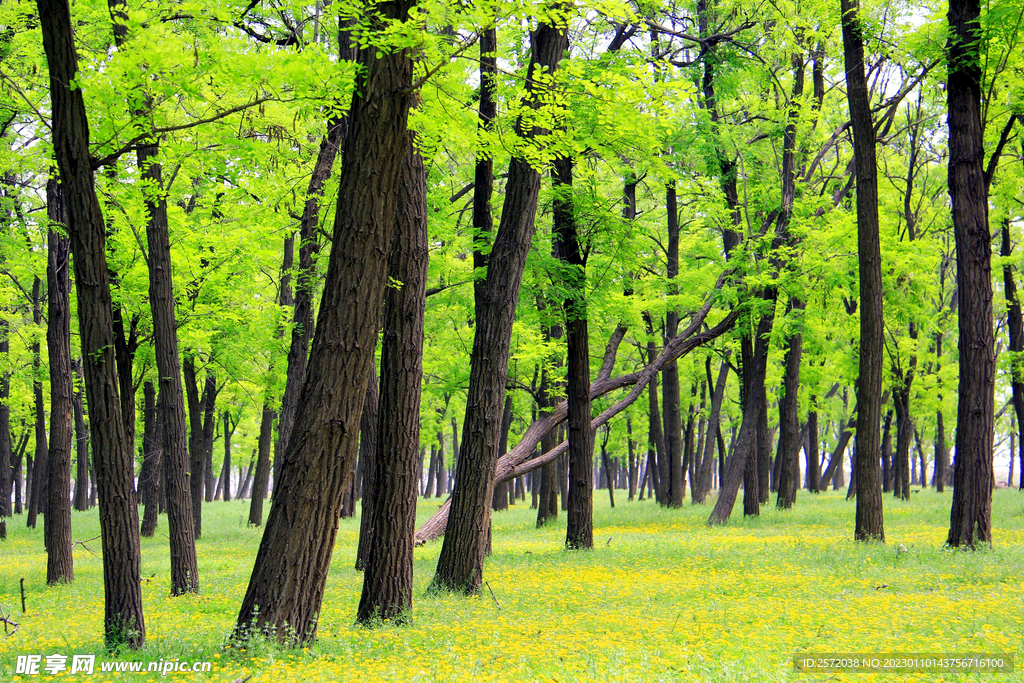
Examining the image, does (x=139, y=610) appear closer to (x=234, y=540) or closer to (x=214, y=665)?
(x=214, y=665)

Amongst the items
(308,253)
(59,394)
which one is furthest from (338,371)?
(308,253)

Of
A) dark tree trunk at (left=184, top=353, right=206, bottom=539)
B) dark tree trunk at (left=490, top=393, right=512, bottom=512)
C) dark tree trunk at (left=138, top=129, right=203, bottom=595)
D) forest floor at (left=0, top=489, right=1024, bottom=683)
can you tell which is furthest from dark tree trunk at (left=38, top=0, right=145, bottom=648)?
dark tree trunk at (left=490, top=393, right=512, bottom=512)

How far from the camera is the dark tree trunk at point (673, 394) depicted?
69.4 feet

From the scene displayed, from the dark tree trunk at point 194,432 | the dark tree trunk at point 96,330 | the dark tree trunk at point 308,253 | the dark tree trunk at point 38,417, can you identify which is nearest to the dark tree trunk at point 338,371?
the dark tree trunk at point 96,330

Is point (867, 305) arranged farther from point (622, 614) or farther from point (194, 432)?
point (194, 432)

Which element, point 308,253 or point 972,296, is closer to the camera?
point 972,296

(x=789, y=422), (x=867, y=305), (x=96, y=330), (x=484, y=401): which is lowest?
(x=789, y=422)

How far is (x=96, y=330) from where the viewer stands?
20.9ft

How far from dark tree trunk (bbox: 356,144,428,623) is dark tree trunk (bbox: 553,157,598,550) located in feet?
14.5

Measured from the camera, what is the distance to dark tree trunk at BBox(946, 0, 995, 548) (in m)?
11.3

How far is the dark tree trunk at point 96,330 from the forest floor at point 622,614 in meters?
0.58

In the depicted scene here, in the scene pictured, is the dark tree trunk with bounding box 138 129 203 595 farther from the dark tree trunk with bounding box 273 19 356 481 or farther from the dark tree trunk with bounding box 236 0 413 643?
the dark tree trunk with bounding box 236 0 413 643

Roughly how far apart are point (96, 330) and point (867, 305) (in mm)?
12566

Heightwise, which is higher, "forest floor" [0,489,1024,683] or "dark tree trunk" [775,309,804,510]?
"dark tree trunk" [775,309,804,510]
